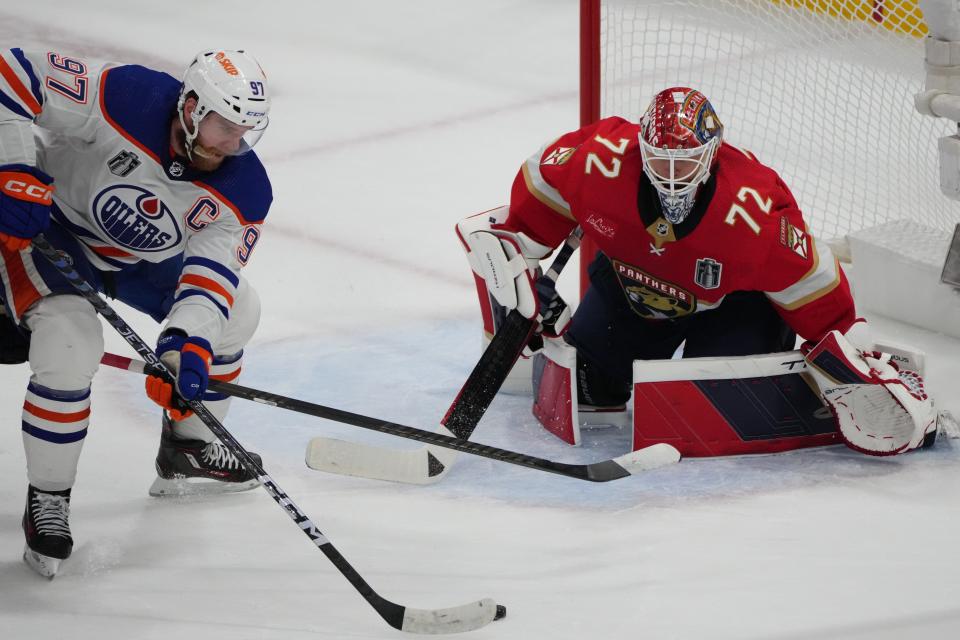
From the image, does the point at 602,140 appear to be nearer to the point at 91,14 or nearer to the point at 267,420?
the point at 267,420

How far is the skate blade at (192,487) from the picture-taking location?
3.10 m

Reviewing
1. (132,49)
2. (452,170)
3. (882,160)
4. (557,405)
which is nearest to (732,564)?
(557,405)

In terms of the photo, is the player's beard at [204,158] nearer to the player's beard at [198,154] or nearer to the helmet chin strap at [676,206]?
the player's beard at [198,154]

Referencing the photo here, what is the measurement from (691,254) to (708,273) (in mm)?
63

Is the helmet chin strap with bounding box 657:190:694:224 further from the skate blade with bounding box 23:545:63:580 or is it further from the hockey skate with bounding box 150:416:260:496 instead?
the skate blade with bounding box 23:545:63:580

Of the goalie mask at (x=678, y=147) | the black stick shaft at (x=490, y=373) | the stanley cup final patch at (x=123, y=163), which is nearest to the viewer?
the stanley cup final patch at (x=123, y=163)

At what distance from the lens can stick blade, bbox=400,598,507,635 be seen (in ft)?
8.23

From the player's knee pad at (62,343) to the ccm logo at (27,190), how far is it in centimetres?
20

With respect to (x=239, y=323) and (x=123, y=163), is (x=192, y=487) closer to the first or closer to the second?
(x=239, y=323)

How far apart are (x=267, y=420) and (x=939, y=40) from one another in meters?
2.05

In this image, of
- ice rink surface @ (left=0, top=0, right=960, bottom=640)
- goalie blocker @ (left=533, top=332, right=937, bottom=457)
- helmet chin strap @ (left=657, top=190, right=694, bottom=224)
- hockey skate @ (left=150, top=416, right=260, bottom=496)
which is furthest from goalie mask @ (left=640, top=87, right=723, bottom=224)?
hockey skate @ (left=150, top=416, right=260, bottom=496)

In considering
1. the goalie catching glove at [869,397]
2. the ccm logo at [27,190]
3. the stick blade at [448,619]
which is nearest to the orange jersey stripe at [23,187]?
the ccm logo at [27,190]

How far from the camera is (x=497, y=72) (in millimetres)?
6320

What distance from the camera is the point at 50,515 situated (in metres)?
2.73
